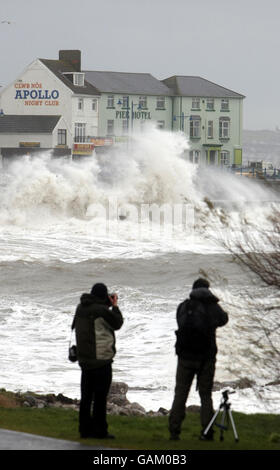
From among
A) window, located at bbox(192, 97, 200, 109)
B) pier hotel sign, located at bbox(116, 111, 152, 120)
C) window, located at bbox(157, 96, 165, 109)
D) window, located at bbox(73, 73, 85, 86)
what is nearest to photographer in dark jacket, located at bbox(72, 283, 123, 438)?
window, located at bbox(73, 73, 85, 86)

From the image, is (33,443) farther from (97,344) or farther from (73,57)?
(73,57)

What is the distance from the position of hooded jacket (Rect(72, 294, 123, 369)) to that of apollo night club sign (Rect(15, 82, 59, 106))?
75003mm

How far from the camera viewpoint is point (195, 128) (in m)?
93.7

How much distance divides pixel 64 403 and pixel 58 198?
4375 cm

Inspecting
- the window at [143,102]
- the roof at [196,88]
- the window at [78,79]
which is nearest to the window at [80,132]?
the window at [78,79]

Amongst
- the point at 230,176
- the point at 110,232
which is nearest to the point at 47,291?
the point at 110,232

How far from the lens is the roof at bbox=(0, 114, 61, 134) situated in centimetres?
7994

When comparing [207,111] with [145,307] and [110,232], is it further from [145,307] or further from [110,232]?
[145,307]

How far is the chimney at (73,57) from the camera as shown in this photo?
285 ft

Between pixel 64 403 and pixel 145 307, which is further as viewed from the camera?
pixel 145 307

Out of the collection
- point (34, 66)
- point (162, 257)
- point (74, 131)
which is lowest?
point (162, 257)

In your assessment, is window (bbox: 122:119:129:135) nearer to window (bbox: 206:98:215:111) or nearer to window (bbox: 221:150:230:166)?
window (bbox: 206:98:215:111)

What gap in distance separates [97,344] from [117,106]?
266ft

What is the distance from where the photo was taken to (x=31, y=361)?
65.0ft
